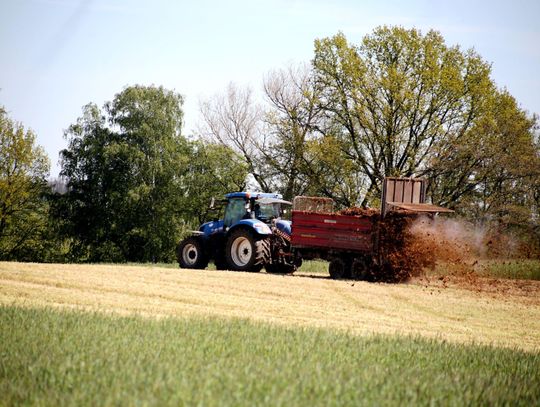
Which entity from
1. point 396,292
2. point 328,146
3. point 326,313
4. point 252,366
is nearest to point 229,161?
point 328,146

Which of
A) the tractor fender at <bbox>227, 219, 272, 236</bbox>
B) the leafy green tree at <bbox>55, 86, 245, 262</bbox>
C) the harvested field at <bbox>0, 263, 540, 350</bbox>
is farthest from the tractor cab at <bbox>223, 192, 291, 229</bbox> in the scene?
the leafy green tree at <bbox>55, 86, 245, 262</bbox>

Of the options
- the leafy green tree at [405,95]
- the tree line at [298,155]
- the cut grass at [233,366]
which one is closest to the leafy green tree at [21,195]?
the tree line at [298,155]

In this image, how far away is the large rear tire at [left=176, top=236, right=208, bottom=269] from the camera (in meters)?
24.1

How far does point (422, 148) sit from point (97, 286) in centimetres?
2421

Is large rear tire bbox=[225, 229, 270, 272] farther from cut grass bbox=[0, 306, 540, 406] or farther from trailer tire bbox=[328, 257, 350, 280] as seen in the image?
cut grass bbox=[0, 306, 540, 406]

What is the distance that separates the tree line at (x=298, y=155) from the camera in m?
36.2

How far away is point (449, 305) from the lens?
53.5ft

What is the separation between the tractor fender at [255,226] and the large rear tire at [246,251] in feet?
0.42

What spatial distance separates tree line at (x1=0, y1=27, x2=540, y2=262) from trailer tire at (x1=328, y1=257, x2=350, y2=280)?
12141 mm

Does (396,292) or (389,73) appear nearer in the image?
(396,292)

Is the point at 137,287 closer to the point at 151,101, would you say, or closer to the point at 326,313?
the point at 326,313

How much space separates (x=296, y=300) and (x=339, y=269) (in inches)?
240

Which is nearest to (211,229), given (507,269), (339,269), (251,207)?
(251,207)

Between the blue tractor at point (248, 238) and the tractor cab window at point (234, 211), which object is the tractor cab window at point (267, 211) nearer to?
the blue tractor at point (248, 238)
